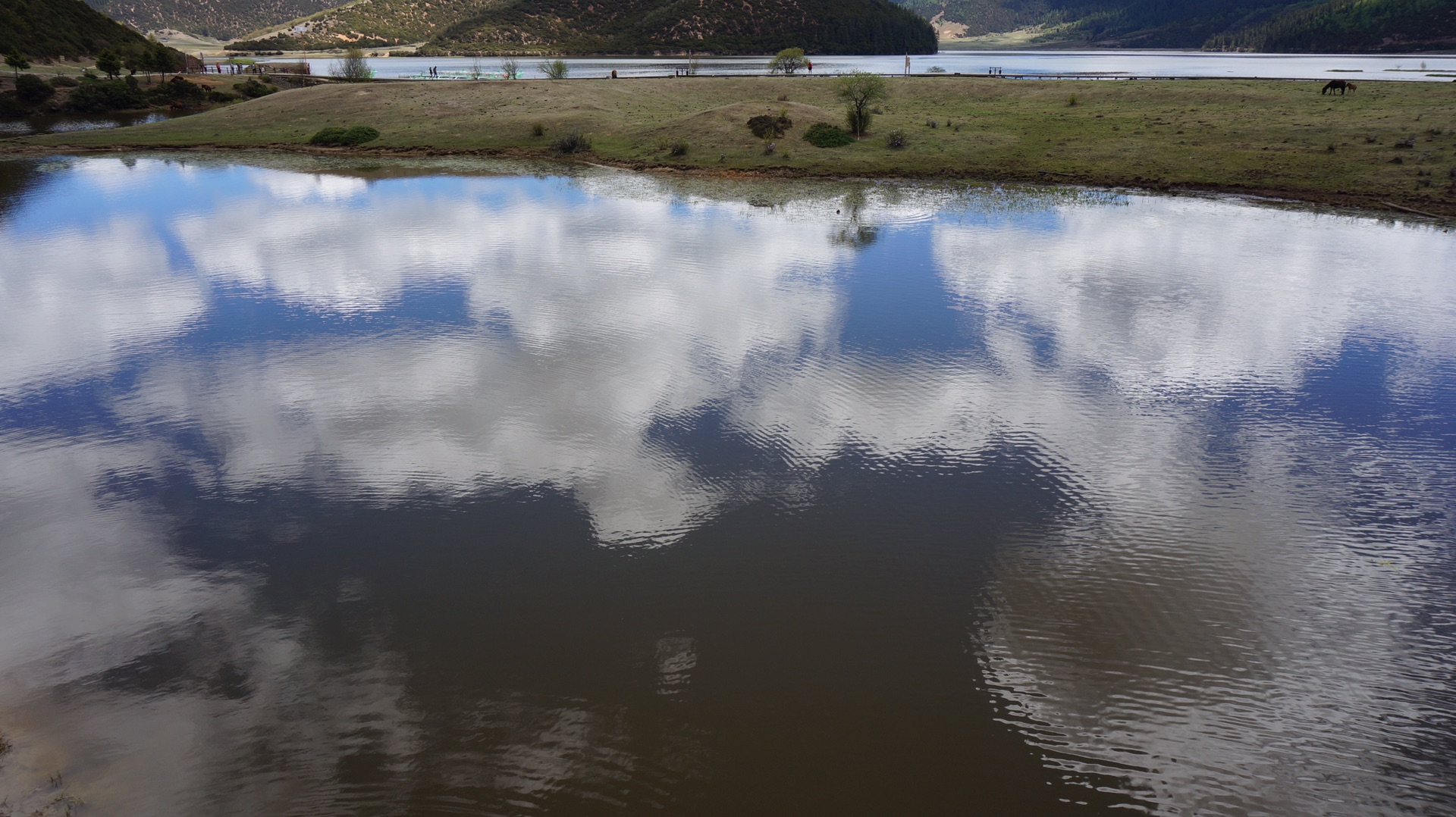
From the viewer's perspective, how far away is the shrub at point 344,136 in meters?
57.1

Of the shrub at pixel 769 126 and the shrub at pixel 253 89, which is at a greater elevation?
the shrub at pixel 253 89

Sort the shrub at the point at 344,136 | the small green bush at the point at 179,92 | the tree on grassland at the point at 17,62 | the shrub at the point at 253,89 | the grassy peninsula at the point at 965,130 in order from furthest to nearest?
the shrub at the point at 253,89 < the small green bush at the point at 179,92 < the tree on grassland at the point at 17,62 < the shrub at the point at 344,136 < the grassy peninsula at the point at 965,130

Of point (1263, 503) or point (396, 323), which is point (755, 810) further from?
point (396, 323)

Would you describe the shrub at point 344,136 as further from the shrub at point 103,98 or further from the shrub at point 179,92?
the shrub at point 179,92

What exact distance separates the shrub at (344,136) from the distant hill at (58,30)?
2932 inches

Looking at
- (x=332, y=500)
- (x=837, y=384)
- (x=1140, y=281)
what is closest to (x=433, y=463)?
(x=332, y=500)

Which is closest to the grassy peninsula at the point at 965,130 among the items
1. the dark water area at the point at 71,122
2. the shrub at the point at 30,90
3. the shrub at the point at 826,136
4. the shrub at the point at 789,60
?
the shrub at the point at 826,136

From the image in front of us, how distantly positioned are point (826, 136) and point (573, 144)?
17.8 metres

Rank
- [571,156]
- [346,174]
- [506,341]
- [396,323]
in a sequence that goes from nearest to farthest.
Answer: [506,341] → [396,323] → [346,174] → [571,156]

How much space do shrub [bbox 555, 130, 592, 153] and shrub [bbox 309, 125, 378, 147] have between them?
15462 mm

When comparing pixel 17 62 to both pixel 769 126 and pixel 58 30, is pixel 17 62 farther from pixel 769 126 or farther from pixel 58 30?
pixel 769 126

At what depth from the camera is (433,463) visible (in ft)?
47.2

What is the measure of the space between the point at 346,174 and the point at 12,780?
152 feet

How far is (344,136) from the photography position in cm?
5728
